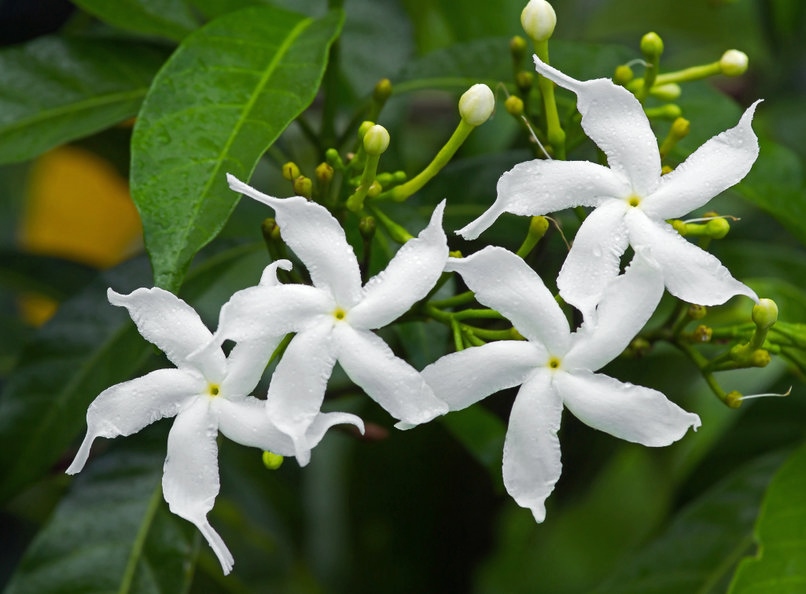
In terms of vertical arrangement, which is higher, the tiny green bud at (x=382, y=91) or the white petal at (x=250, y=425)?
the tiny green bud at (x=382, y=91)

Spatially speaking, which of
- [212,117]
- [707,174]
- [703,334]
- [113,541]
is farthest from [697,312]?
[113,541]

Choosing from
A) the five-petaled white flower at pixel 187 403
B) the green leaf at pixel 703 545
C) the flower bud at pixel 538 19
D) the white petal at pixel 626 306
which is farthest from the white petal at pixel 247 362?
the green leaf at pixel 703 545

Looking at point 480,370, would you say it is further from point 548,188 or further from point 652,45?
point 652,45

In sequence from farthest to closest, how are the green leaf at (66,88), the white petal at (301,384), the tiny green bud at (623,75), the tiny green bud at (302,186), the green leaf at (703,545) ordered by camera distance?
1. the green leaf at (703,545)
2. the green leaf at (66,88)
3. the tiny green bud at (623,75)
4. the tiny green bud at (302,186)
5. the white petal at (301,384)

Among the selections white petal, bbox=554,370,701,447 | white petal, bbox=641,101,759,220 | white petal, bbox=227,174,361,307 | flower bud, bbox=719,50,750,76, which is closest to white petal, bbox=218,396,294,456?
white petal, bbox=227,174,361,307

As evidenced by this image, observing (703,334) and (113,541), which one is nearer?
(703,334)

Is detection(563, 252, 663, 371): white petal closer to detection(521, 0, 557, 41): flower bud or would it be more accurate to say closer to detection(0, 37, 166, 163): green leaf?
detection(521, 0, 557, 41): flower bud

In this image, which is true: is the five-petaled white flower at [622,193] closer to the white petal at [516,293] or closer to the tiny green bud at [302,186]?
the white petal at [516,293]

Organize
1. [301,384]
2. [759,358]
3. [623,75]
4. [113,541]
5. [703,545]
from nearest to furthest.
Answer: [301,384] < [759,358] < [623,75] < [113,541] < [703,545]
